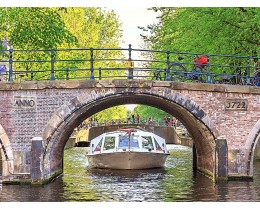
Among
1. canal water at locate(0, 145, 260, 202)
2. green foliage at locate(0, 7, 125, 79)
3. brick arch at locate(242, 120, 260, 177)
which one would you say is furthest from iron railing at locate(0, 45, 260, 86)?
canal water at locate(0, 145, 260, 202)

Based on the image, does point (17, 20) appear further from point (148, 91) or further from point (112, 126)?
point (112, 126)

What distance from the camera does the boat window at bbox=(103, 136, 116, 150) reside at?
2127 cm

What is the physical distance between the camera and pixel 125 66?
1550 centimetres

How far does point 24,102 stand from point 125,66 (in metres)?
2.60

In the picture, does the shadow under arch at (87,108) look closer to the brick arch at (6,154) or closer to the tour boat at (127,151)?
the brick arch at (6,154)

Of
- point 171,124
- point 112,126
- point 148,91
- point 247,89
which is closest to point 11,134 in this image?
point 148,91

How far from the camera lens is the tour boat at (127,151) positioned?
20.4 meters

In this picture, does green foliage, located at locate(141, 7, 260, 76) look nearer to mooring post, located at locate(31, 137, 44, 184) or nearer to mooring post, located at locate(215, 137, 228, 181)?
mooring post, located at locate(215, 137, 228, 181)

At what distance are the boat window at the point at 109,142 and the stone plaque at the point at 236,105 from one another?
6275 millimetres

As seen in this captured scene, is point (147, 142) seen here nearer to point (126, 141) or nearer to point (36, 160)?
point (126, 141)

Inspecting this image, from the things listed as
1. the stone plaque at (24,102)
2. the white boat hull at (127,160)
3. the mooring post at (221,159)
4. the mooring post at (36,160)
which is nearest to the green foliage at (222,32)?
the white boat hull at (127,160)

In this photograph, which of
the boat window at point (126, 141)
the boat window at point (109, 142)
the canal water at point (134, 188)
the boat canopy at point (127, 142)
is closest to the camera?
the canal water at point (134, 188)

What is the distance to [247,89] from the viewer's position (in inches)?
619
